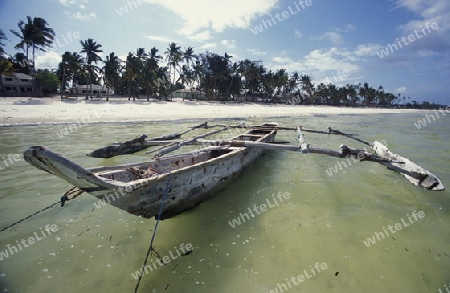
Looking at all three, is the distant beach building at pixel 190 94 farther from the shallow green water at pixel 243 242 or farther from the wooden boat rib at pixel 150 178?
the wooden boat rib at pixel 150 178

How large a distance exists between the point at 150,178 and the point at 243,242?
2056 millimetres

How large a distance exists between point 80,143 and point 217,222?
31.3 ft

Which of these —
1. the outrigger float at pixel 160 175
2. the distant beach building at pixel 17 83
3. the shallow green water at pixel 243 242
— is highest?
the distant beach building at pixel 17 83

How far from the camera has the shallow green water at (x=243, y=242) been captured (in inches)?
124

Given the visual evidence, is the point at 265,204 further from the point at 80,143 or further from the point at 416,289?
the point at 80,143

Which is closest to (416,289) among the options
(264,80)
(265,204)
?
(265,204)

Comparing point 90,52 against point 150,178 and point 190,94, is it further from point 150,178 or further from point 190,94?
point 150,178

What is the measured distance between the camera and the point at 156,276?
3.21 m

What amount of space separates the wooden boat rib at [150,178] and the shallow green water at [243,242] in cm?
58

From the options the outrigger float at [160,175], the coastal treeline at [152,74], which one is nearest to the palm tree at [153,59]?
the coastal treeline at [152,74]

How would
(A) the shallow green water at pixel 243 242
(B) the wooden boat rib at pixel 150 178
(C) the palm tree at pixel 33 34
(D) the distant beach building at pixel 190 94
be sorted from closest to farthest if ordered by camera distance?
(B) the wooden boat rib at pixel 150 178, (A) the shallow green water at pixel 243 242, (C) the palm tree at pixel 33 34, (D) the distant beach building at pixel 190 94

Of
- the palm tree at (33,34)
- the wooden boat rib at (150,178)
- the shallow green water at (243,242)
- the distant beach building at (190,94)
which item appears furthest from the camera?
the distant beach building at (190,94)

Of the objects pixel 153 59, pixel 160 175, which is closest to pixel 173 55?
pixel 153 59

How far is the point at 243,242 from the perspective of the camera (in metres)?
4.03
